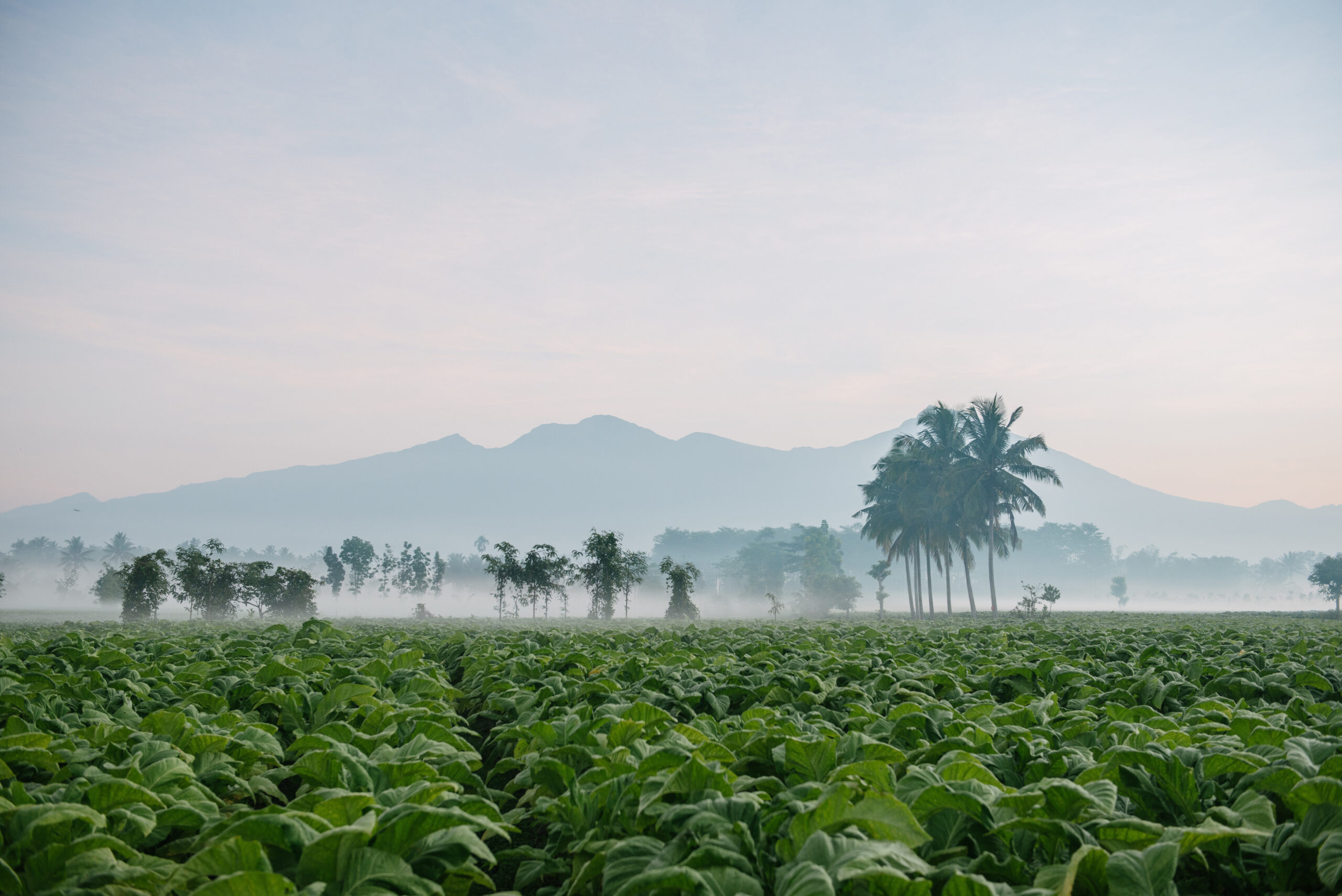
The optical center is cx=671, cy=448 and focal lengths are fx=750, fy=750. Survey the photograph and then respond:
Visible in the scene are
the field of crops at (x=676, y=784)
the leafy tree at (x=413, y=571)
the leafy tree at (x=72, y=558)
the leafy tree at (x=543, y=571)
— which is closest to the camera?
the field of crops at (x=676, y=784)

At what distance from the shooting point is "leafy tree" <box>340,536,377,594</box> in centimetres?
10538

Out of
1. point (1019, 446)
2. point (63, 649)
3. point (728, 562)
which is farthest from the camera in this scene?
point (728, 562)

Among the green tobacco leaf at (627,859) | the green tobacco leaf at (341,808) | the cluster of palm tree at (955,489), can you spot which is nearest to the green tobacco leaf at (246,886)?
the green tobacco leaf at (341,808)

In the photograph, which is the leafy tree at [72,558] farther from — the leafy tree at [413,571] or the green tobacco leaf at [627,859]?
the green tobacco leaf at [627,859]

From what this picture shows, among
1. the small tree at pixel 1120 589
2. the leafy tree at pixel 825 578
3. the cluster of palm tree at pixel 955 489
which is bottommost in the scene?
the small tree at pixel 1120 589

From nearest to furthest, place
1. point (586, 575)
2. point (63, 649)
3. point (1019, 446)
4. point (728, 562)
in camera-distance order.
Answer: point (63, 649)
point (1019, 446)
point (586, 575)
point (728, 562)

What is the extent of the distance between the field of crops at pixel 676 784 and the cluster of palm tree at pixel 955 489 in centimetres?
4706

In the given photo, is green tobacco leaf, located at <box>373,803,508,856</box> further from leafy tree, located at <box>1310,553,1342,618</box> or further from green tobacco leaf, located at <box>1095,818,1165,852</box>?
leafy tree, located at <box>1310,553,1342,618</box>

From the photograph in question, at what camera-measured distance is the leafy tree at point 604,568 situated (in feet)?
193

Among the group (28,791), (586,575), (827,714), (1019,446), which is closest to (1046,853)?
(827,714)

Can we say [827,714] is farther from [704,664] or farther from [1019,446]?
[1019,446]

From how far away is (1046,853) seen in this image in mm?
2889

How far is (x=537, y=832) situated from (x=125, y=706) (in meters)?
3.17

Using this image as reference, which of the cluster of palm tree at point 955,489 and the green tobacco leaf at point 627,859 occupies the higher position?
the cluster of palm tree at point 955,489
